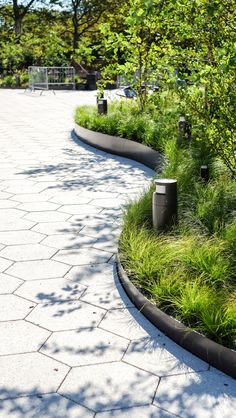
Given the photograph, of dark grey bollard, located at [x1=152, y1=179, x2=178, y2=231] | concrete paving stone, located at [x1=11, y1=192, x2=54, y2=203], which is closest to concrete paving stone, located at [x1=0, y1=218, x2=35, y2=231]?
concrete paving stone, located at [x1=11, y1=192, x2=54, y2=203]

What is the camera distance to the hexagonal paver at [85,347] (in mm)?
3154

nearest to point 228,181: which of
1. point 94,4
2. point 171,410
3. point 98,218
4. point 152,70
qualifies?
point 98,218

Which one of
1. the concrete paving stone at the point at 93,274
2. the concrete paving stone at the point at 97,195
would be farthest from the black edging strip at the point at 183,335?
the concrete paving stone at the point at 97,195

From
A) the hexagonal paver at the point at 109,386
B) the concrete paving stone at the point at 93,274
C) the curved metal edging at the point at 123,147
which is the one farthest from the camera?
the curved metal edging at the point at 123,147

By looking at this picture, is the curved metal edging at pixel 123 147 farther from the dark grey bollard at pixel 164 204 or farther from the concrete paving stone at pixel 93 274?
the concrete paving stone at pixel 93 274

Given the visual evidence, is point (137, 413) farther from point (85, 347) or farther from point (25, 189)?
point (25, 189)

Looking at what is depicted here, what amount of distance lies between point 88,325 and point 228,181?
123 inches

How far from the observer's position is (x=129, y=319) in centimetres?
363

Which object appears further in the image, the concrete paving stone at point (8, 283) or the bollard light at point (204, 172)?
the bollard light at point (204, 172)

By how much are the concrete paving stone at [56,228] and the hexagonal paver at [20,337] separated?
1908 mm

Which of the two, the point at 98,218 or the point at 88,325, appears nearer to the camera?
the point at 88,325

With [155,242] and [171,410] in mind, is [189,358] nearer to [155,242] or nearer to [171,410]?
[171,410]

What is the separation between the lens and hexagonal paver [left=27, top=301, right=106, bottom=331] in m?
3.55

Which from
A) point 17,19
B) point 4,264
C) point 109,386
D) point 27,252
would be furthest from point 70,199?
point 17,19
